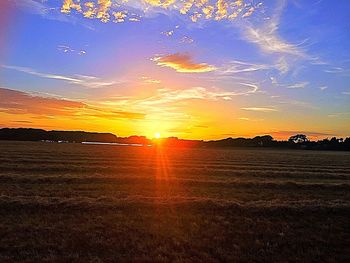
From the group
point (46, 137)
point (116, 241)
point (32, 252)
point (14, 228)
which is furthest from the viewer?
point (46, 137)

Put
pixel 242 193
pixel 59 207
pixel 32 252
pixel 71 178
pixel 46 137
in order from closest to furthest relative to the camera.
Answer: pixel 32 252
pixel 59 207
pixel 242 193
pixel 71 178
pixel 46 137

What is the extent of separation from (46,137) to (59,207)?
17080cm

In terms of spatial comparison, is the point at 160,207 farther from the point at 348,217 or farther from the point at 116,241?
the point at 348,217

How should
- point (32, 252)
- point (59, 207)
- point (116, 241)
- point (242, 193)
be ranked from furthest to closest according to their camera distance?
point (242, 193) < point (59, 207) < point (116, 241) < point (32, 252)

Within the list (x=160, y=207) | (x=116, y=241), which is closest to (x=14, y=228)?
(x=116, y=241)

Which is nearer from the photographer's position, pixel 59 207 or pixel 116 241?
pixel 116 241

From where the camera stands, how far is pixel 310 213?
13.3 m

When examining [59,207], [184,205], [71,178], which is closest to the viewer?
[59,207]

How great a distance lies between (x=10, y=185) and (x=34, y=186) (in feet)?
4.28

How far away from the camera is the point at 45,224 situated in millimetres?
10961

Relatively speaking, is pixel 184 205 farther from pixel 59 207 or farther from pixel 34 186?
pixel 34 186

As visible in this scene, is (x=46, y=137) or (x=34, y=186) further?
(x=46, y=137)

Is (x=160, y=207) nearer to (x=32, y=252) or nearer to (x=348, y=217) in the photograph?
(x=32, y=252)

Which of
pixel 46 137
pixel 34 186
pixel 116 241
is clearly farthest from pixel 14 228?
pixel 46 137
